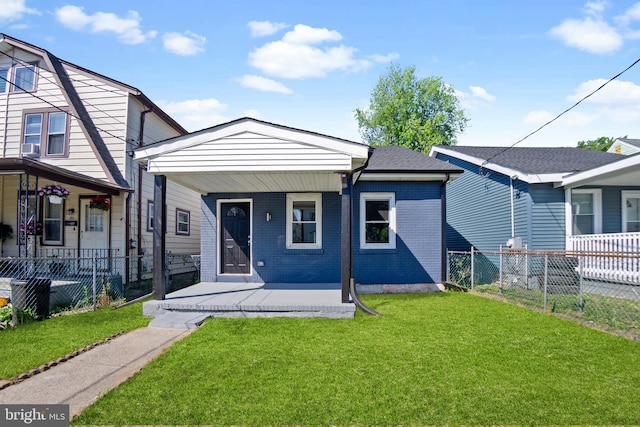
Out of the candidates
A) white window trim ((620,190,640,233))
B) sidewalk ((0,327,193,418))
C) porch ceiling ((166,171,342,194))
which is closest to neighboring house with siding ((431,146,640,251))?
white window trim ((620,190,640,233))

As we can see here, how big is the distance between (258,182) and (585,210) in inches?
360

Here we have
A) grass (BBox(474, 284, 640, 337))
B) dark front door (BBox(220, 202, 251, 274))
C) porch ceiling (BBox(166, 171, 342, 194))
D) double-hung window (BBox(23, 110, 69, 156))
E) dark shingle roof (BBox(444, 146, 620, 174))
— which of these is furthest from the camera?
double-hung window (BBox(23, 110, 69, 156))

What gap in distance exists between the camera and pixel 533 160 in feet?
37.4

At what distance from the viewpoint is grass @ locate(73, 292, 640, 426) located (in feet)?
9.32

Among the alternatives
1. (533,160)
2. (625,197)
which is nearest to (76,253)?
(533,160)

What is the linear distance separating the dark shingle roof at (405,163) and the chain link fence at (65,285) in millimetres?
5854

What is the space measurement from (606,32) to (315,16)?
288 inches

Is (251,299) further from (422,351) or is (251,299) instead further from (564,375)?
(564,375)

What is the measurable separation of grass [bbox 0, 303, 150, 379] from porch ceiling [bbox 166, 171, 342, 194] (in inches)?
105

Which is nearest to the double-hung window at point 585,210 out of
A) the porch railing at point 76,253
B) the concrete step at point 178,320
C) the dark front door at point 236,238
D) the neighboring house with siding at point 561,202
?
the neighboring house with siding at point 561,202

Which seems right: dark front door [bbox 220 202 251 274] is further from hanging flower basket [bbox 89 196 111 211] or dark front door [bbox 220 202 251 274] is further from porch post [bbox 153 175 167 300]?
hanging flower basket [bbox 89 196 111 211]

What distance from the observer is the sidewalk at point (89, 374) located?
3.17m

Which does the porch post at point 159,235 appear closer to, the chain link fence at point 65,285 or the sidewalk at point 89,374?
the sidewalk at point 89,374

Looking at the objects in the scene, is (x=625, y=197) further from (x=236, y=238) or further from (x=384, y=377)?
(x=236, y=238)
